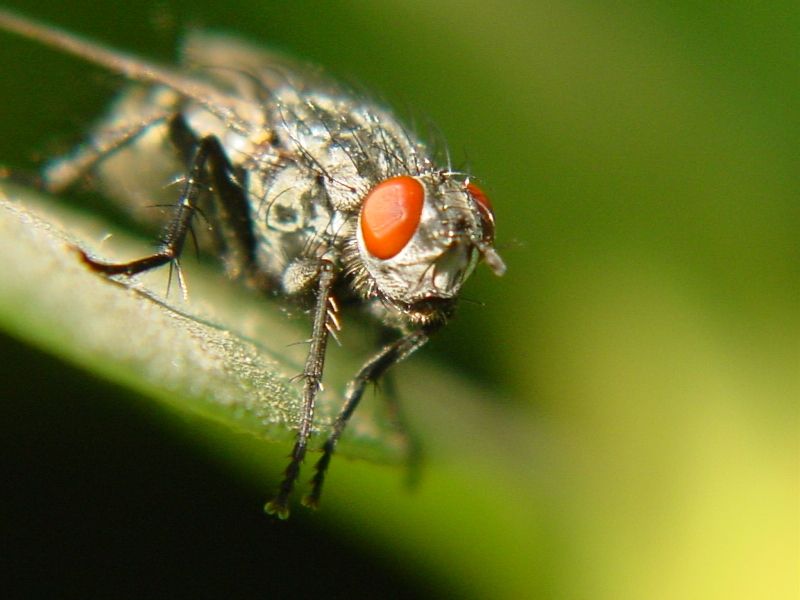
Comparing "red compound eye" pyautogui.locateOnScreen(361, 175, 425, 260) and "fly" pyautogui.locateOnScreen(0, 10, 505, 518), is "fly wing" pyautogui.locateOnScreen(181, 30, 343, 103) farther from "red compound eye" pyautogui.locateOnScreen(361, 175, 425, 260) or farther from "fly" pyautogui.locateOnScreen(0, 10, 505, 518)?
"red compound eye" pyautogui.locateOnScreen(361, 175, 425, 260)

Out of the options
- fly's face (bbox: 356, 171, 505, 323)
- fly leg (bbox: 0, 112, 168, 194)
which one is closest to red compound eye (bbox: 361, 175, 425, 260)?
fly's face (bbox: 356, 171, 505, 323)

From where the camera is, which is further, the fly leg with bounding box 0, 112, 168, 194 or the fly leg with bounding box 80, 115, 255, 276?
the fly leg with bounding box 0, 112, 168, 194

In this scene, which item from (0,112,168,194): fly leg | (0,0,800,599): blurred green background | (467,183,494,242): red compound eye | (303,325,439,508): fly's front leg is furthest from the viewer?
(0,112,168,194): fly leg

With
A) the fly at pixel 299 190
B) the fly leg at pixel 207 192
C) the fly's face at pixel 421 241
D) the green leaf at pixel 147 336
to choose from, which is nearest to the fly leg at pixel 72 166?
the fly at pixel 299 190

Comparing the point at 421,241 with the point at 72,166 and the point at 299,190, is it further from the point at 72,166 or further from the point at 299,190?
the point at 72,166

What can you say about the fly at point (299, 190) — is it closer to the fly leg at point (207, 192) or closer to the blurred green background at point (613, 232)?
the fly leg at point (207, 192)

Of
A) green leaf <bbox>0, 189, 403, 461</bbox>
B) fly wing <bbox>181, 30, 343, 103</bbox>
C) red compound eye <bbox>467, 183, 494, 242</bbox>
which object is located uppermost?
fly wing <bbox>181, 30, 343, 103</bbox>

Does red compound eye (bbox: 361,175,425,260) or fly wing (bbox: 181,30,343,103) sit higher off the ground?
fly wing (bbox: 181,30,343,103)

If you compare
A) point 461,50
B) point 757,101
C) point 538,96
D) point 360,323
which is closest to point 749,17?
point 757,101
